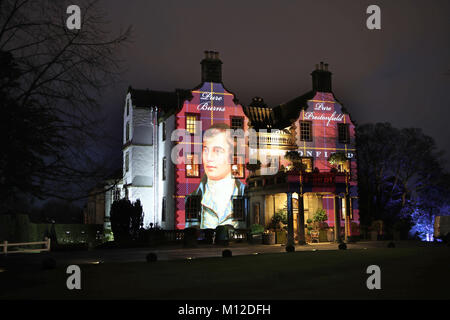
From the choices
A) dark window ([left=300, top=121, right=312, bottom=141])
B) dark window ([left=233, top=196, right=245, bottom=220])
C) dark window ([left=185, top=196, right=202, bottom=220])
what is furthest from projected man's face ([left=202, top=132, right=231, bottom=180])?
dark window ([left=300, top=121, right=312, bottom=141])

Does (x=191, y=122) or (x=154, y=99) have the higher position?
(x=154, y=99)

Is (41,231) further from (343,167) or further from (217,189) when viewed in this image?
(343,167)

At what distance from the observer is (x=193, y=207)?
35594 millimetres

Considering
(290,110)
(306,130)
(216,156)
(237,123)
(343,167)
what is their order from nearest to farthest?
(216,156), (237,123), (306,130), (343,167), (290,110)

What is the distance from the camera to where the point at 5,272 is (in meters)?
15.9

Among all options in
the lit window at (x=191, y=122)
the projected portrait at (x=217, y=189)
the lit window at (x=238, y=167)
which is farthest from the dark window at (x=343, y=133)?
the lit window at (x=191, y=122)

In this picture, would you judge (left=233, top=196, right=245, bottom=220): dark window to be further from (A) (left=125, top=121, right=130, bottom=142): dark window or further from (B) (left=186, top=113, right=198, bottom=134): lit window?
(A) (left=125, top=121, right=130, bottom=142): dark window

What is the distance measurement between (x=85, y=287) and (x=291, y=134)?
28.0 metres

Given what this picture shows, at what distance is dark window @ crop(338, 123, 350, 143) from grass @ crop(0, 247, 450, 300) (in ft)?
76.5

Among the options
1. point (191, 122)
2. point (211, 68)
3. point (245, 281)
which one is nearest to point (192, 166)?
point (191, 122)

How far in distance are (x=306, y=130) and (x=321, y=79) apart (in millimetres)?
4763

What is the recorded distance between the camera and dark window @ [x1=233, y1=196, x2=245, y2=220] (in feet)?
119

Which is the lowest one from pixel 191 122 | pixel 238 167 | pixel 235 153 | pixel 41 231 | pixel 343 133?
pixel 41 231
